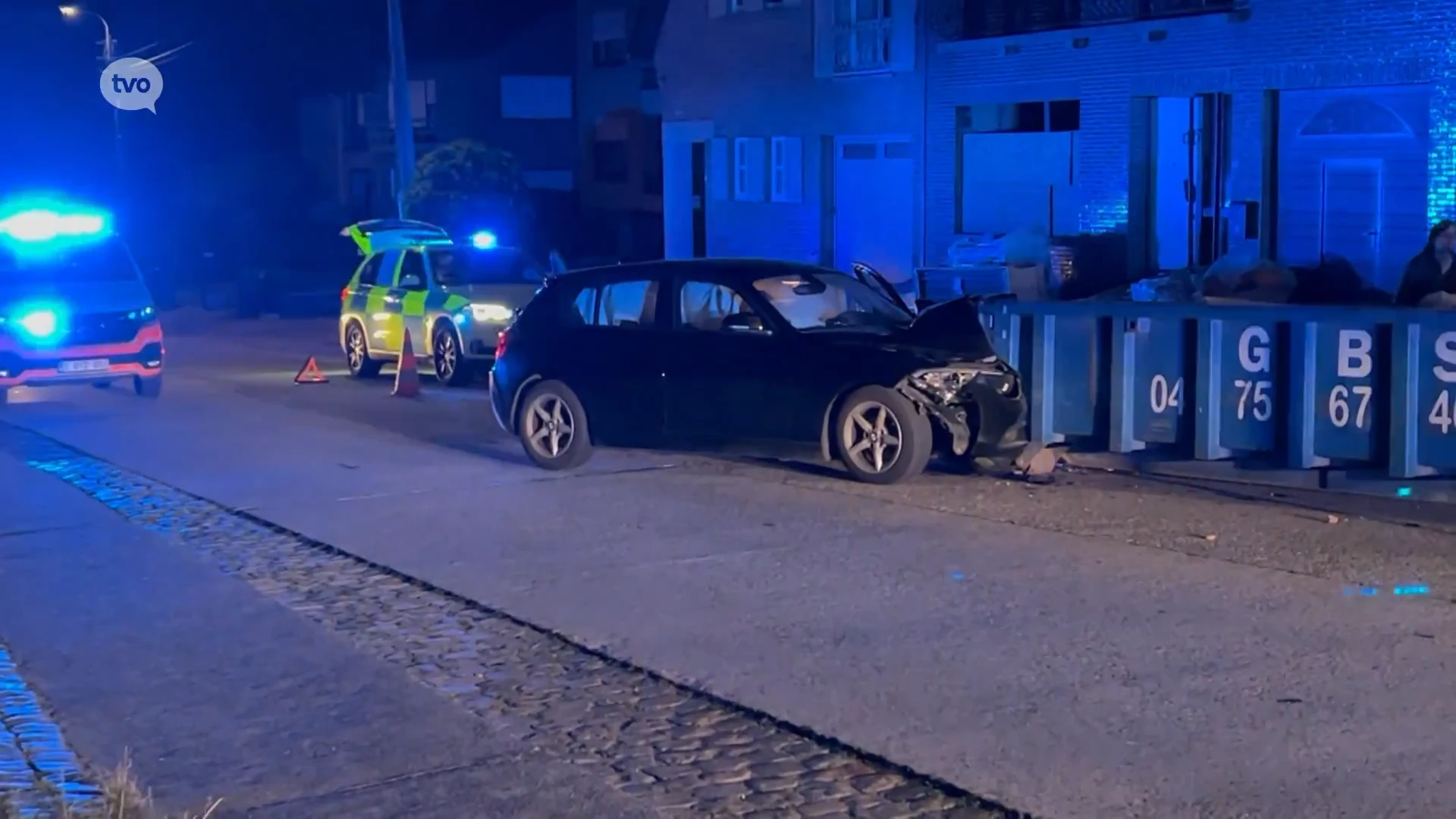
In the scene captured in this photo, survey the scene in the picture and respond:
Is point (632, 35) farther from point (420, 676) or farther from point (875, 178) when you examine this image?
point (420, 676)

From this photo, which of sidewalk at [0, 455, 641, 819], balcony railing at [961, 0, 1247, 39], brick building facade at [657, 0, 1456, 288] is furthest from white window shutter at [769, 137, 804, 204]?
sidewalk at [0, 455, 641, 819]

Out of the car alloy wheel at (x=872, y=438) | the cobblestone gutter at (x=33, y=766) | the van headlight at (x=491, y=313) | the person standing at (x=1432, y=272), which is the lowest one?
the cobblestone gutter at (x=33, y=766)

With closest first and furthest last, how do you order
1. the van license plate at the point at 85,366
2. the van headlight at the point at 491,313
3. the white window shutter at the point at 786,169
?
the van license plate at the point at 85,366, the van headlight at the point at 491,313, the white window shutter at the point at 786,169

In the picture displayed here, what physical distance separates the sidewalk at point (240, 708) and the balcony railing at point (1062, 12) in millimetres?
14881

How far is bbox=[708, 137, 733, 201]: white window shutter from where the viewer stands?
102 feet

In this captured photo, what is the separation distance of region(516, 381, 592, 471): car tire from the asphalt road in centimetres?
19

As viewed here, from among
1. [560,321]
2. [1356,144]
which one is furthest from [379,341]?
[1356,144]

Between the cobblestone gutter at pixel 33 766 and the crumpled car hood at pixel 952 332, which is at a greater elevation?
the crumpled car hood at pixel 952 332

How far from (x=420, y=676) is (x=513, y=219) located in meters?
35.9

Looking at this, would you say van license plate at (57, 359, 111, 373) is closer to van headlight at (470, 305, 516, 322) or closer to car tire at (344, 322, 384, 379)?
car tire at (344, 322, 384, 379)

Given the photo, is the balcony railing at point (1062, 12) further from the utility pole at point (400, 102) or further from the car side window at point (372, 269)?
the utility pole at point (400, 102)

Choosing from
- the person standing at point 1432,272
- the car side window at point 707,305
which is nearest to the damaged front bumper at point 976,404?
the car side window at point 707,305

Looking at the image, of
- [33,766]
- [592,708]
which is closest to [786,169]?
[592,708]

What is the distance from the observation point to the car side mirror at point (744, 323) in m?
12.8
